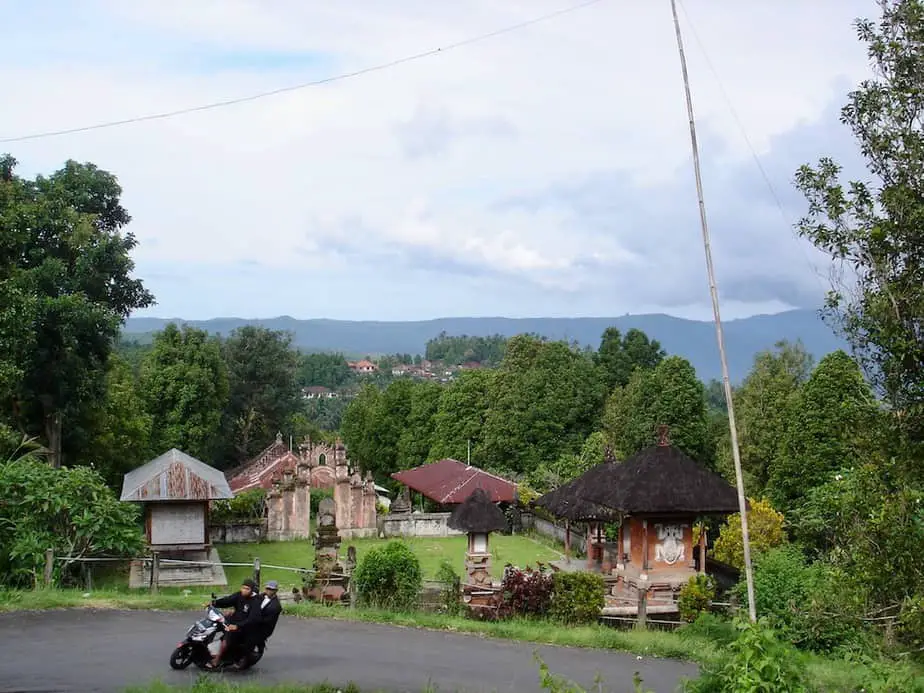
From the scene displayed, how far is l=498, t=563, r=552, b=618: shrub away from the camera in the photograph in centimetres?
1612

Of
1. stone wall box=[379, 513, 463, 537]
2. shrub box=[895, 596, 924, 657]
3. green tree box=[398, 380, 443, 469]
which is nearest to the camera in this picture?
shrub box=[895, 596, 924, 657]

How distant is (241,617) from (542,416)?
2955 cm

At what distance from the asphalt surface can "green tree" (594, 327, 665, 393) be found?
110ft

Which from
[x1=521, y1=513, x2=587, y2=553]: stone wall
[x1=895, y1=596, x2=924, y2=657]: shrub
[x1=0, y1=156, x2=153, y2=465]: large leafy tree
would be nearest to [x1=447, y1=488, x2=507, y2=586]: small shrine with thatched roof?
[x1=521, y1=513, x2=587, y2=553]: stone wall

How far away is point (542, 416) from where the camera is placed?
39.6m

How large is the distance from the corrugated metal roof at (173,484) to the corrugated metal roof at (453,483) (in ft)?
35.3

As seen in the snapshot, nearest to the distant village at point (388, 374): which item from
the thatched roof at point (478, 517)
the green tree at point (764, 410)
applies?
the green tree at point (764, 410)

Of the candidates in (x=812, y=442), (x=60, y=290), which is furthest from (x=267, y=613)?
(x=812, y=442)

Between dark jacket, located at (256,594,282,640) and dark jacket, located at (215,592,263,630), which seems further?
dark jacket, located at (256,594,282,640)

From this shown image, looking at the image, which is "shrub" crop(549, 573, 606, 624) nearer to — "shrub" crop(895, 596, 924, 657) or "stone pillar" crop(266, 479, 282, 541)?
"shrub" crop(895, 596, 924, 657)

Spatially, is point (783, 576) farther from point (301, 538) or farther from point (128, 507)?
point (301, 538)

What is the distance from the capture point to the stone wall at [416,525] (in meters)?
29.8

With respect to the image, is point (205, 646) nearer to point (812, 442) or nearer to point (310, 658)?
point (310, 658)

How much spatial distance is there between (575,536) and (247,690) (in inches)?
735
